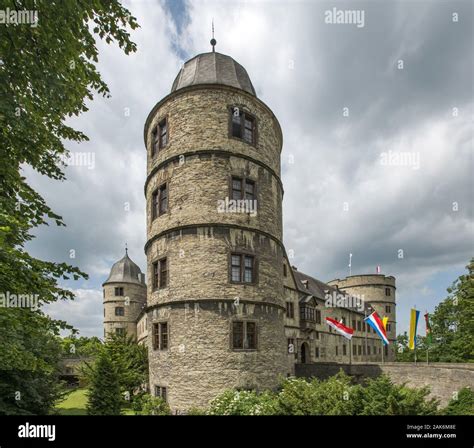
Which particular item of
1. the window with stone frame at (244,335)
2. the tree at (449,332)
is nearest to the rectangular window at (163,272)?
Answer: the window with stone frame at (244,335)

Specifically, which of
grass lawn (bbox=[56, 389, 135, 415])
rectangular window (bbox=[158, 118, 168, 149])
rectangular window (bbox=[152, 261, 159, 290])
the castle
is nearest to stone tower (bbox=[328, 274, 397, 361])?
the castle

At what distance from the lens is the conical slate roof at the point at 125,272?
51.9 meters

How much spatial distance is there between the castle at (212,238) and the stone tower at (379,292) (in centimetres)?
4950

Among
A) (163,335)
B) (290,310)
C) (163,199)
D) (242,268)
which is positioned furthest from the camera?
(290,310)

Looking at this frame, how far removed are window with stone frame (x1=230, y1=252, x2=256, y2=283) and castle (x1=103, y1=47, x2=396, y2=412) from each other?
0.05m

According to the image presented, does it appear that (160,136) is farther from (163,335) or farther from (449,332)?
(449,332)

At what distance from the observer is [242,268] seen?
54.8 feet

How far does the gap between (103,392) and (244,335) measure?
838 cm

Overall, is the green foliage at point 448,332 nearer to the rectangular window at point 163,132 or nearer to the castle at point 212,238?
the castle at point 212,238

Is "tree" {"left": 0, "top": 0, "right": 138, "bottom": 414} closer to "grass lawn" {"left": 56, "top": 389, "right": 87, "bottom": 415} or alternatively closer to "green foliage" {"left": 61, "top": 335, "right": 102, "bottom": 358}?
"green foliage" {"left": 61, "top": 335, "right": 102, "bottom": 358}

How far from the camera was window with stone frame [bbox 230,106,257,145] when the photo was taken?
18.0m

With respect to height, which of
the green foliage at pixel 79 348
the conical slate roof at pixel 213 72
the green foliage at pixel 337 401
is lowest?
the green foliage at pixel 79 348

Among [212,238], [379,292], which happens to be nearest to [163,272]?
[212,238]
